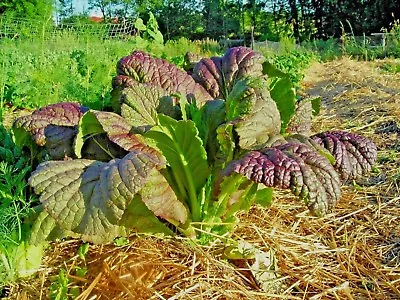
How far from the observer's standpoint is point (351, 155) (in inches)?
67.4

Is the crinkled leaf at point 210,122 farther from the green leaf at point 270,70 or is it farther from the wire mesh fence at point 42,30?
the wire mesh fence at point 42,30

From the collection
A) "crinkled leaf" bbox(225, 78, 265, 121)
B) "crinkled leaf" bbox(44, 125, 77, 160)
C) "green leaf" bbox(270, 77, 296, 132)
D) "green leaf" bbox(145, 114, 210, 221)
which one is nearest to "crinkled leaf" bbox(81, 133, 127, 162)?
"crinkled leaf" bbox(44, 125, 77, 160)

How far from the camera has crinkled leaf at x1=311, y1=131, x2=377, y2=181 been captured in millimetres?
1669

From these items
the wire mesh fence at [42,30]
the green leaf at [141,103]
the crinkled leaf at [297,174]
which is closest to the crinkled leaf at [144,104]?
the green leaf at [141,103]

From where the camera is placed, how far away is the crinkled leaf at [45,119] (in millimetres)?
1816

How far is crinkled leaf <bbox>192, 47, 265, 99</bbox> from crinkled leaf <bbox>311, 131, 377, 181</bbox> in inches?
19.1

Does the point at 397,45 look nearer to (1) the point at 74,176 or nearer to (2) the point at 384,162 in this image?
(2) the point at 384,162

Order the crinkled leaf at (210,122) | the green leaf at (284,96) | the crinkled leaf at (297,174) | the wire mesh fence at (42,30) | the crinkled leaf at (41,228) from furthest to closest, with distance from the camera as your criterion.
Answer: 1. the wire mesh fence at (42,30)
2. the green leaf at (284,96)
3. the crinkled leaf at (210,122)
4. the crinkled leaf at (41,228)
5. the crinkled leaf at (297,174)

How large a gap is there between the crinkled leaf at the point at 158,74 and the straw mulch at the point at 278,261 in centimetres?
60

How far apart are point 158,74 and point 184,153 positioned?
1.60ft

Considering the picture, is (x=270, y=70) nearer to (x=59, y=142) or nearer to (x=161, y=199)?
(x=161, y=199)

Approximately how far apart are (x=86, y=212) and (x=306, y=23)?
21.3 meters

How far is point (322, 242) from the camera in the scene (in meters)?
1.91

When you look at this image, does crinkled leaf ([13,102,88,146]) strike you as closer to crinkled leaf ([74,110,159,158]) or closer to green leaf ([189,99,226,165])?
crinkled leaf ([74,110,159,158])
